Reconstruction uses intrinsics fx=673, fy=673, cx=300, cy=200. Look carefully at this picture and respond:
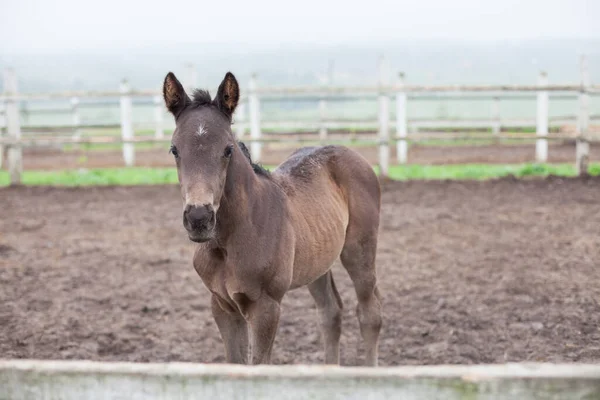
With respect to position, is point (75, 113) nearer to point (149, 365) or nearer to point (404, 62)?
point (149, 365)

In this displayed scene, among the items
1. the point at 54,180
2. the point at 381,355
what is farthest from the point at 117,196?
the point at 381,355

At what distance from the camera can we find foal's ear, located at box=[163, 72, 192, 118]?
346cm

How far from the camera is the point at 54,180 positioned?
42.6 ft

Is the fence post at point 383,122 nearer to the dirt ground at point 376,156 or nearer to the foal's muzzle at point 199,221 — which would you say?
the dirt ground at point 376,156

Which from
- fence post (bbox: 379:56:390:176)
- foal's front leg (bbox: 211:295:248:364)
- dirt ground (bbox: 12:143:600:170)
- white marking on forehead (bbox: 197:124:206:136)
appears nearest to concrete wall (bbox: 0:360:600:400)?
white marking on forehead (bbox: 197:124:206:136)

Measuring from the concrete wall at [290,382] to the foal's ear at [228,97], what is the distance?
6.86 ft

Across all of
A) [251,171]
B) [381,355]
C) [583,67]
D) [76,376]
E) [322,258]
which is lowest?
[381,355]

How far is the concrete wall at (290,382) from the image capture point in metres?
1.48

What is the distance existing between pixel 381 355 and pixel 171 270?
2.98 m

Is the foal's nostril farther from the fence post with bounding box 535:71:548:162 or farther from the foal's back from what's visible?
the fence post with bounding box 535:71:548:162

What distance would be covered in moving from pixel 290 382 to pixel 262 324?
76.9 inches

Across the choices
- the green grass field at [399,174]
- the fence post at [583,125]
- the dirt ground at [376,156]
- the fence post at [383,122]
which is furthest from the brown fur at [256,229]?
the dirt ground at [376,156]

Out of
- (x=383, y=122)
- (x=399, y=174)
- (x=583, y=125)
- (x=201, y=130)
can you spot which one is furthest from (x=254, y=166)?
(x=583, y=125)

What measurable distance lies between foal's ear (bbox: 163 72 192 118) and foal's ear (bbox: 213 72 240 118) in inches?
6.5
